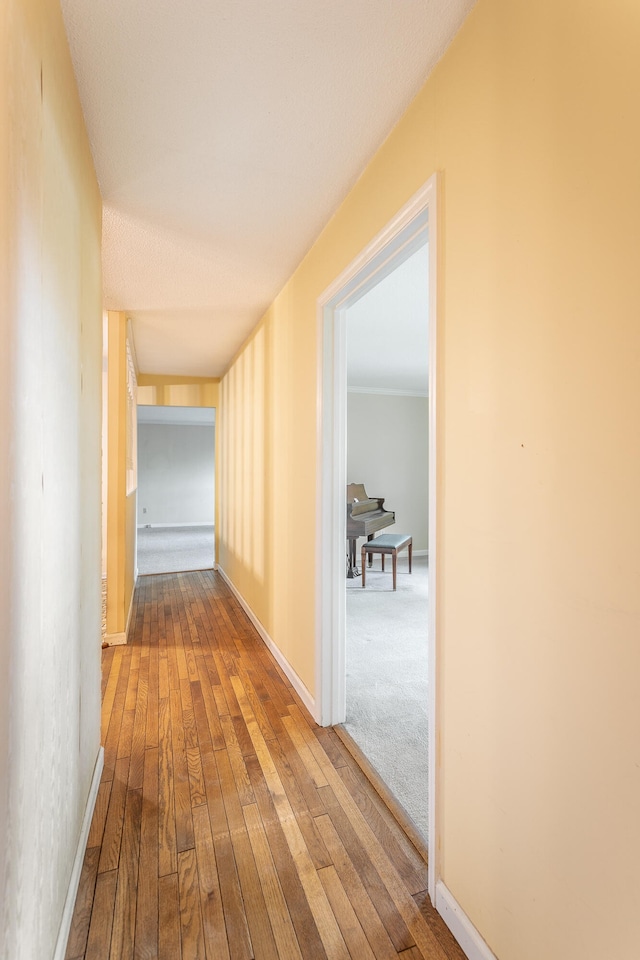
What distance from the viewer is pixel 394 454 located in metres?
6.77

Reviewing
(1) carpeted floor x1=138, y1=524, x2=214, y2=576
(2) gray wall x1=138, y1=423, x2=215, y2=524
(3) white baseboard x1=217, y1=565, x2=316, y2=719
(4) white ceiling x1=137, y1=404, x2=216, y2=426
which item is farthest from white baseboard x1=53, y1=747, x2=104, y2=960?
(2) gray wall x1=138, y1=423, x2=215, y2=524

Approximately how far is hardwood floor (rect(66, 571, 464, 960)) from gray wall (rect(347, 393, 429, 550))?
4337 mm

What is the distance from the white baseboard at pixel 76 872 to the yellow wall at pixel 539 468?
3.38 feet

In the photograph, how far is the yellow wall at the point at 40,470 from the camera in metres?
0.79

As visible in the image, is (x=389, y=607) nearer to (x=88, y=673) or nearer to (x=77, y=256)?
(x=88, y=673)

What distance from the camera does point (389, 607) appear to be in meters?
4.34

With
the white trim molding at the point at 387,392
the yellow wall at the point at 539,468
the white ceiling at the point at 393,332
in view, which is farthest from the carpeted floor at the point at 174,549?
the yellow wall at the point at 539,468

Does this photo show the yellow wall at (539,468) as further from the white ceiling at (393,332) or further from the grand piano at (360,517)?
the grand piano at (360,517)

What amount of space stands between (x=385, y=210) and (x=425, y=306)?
6.34 ft

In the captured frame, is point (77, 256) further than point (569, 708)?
Yes

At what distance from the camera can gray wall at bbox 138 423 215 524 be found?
10227 mm

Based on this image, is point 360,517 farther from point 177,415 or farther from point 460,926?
point 177,415

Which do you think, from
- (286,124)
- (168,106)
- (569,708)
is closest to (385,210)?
(286,124)

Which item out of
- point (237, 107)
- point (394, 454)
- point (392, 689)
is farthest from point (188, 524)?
point (237, 107)
